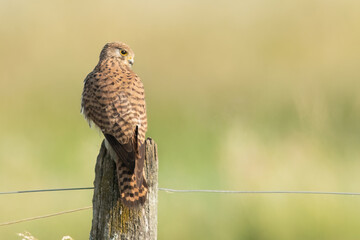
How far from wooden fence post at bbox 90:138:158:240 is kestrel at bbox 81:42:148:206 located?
4 centimetres

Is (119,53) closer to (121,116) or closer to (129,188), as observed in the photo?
(121,116)

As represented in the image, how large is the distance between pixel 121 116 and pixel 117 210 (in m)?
0.75

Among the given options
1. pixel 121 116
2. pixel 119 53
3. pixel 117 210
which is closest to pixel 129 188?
pixel 117 210

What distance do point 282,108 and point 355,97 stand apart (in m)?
0.93

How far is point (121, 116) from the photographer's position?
421 centimetres

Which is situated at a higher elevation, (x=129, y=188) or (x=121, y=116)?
(x=121, y=116)

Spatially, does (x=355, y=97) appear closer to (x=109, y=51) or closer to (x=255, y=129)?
(x=255, y=129)

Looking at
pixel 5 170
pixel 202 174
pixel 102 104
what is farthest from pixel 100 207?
pixel 5 170

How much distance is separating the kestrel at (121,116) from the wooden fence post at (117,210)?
4cm

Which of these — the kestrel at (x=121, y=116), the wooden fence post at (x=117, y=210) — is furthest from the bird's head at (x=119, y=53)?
the wooden fence post at (x=117, y=210)

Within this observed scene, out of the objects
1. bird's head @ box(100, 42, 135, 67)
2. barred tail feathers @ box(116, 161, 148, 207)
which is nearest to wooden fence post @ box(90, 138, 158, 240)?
barred tail feathers @ box(116, 161, 148, 207)

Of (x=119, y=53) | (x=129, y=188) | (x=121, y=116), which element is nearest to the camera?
(x=129, y=188)

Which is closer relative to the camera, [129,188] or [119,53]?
[129,188]

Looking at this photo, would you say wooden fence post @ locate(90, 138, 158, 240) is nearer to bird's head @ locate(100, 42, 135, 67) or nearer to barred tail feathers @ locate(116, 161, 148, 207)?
barred tail feathers @ locate(116, 161, 148, 207)
